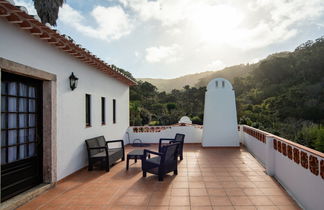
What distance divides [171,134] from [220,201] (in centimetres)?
676

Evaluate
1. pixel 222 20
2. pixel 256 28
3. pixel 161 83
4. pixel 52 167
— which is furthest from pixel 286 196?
pixel 161 83

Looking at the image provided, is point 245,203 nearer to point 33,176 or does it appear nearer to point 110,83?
point 33,176

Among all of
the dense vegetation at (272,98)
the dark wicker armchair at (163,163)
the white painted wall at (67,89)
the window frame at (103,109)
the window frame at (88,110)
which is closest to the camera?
the white painted wall at (67,89)

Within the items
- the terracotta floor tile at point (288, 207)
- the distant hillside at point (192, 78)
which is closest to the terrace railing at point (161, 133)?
the terracotta floor tile at point (288, 207)

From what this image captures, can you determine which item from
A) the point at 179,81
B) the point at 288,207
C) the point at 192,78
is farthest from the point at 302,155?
the point at 192,78

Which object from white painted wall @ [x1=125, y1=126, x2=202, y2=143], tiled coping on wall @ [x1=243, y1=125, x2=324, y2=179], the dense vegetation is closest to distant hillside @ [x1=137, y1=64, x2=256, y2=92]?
the dense vegetation

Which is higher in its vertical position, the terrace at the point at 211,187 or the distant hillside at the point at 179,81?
the distant hillside at the point at 179,81

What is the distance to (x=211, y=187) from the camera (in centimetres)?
431

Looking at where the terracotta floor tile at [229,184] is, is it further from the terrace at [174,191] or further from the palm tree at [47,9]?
the palm tree at [47,9]

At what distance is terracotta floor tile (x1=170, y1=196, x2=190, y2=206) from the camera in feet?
11.5

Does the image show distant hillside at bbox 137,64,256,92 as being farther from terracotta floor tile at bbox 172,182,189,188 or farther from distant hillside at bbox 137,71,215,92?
terracotta floor tile at bbox 172,182,189,188

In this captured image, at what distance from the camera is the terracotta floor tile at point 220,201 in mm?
3500

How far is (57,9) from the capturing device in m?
9.54

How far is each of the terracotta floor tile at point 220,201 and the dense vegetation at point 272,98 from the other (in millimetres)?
8057
